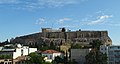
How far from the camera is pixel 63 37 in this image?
4018 inches

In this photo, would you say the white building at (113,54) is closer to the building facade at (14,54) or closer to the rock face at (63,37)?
the building facade at (14,54)

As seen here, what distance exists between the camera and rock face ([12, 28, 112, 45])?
9694cm

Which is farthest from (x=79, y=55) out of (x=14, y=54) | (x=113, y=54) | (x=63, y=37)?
(x=63, y=37)

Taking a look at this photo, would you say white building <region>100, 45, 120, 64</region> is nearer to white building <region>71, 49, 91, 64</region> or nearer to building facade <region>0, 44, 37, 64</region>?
white building <region>71, 49, 91, 64</region>

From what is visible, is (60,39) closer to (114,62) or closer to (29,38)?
(29,38)

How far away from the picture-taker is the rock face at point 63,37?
96.9 metres

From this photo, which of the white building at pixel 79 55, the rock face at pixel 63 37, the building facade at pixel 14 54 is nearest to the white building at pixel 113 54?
the white building at pixel 79 55

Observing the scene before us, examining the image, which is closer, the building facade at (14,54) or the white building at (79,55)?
the building facade at (14,54)

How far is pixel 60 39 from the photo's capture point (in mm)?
98375

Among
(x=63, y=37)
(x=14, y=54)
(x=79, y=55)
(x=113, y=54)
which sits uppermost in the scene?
(x=63, y=37)

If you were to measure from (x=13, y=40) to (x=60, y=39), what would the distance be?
610 inches

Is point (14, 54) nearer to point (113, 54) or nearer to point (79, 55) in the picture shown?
point (79, 55)

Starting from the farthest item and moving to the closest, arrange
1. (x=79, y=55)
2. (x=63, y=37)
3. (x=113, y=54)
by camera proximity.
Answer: (x=63, y=37) → (x=79, y=55) → (x=113, y=54)

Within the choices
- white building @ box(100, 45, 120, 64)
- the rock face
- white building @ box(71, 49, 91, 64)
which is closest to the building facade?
white building @ box(71, 49, 91, 64)
